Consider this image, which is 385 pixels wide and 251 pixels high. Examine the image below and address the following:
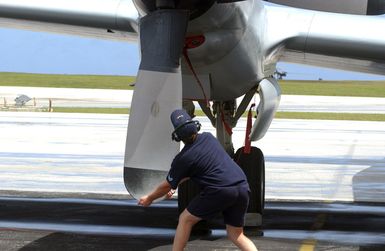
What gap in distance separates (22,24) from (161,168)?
5710mm

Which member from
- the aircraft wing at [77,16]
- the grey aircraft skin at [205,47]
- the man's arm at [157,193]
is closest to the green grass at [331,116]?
the grey aircraft skin at [205,47]

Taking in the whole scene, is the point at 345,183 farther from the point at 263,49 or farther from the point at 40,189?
the point at 263,49

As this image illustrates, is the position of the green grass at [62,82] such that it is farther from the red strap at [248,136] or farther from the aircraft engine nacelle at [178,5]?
the aircraft engine nacelle at [178,5]

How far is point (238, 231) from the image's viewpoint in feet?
24.8

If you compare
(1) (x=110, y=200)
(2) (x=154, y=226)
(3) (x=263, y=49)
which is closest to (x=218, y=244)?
(2) (x=154, y=226)

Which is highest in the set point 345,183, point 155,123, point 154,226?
point 155,123

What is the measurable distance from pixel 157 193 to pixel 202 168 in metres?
0.51

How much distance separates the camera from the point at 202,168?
24.5 feet

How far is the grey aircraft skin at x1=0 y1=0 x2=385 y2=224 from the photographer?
803 cm

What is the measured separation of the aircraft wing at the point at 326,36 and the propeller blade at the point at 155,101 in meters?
2.34

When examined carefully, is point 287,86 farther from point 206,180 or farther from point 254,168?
point 206,180

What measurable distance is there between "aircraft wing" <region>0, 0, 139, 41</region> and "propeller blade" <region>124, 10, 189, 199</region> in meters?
2.73

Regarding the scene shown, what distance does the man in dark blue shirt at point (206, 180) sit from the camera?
7.42 m

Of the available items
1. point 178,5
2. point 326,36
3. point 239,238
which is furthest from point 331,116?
point 239,238
